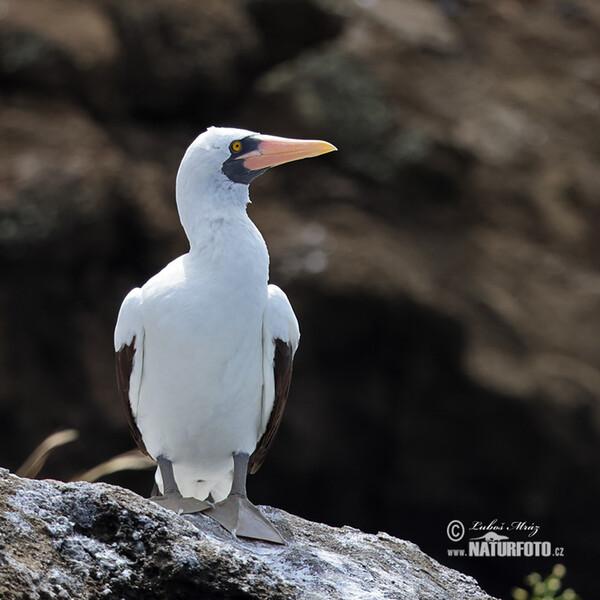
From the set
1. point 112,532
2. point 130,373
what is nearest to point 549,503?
point 130,373

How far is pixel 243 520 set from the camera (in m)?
3.89

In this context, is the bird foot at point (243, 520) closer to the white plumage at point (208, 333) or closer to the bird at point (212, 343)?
the bird at point (212, 343)

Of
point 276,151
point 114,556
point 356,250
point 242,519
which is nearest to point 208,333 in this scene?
point 242,519

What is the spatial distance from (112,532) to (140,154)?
7.28m

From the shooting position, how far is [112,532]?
10.00 ft

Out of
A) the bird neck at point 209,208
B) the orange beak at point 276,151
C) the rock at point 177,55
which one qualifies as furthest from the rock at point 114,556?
the rock at point 177,55

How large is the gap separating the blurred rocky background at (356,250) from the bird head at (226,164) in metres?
4.53

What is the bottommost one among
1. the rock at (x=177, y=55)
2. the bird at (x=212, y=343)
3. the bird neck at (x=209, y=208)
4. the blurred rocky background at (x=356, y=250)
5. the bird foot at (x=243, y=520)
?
the bird foot at (x=243, y=520)

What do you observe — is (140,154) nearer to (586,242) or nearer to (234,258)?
(586,242)

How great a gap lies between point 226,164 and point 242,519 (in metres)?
1.62

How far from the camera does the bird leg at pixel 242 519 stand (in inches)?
149

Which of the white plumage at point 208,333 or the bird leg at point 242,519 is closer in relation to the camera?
the bird leg at point 242,519

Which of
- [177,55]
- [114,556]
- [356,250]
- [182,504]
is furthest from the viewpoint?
[177,55]

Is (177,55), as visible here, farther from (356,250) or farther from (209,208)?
(209,208)
